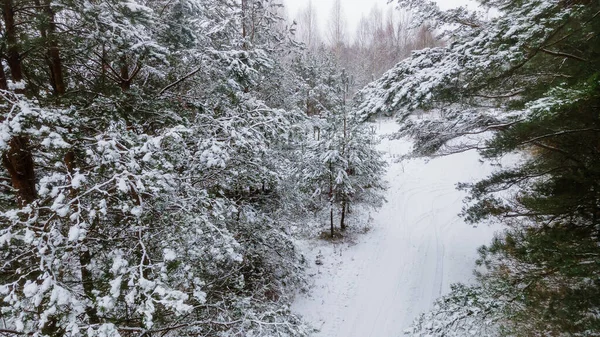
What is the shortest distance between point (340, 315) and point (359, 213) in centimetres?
743

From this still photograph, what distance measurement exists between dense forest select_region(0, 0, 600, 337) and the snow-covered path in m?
2.58

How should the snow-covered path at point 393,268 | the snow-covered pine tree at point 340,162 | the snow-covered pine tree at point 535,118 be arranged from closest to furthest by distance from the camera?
the snow-covered pine tree at point 535,118
the snow-covered path at point 393,268
the snow-covered pine tree at point 340,162

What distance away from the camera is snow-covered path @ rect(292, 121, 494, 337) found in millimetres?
9789

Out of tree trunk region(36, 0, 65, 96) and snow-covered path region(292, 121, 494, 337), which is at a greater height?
tree trunk region(36, 0, 65, 96)

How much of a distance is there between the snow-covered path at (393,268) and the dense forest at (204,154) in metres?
2.58

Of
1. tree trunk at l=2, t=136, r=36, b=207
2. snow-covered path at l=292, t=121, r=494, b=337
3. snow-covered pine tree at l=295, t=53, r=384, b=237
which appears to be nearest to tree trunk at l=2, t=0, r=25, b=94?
tree trunk at l=2, t=136, r=36, b=207

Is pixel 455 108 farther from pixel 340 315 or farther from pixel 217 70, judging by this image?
pixel 340 315

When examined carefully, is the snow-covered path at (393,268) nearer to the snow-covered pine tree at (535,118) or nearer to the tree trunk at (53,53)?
the snow-covered pine tree at (535,118)

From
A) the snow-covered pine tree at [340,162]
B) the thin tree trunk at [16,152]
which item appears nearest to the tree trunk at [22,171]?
the thin tree trunk at [16,152]

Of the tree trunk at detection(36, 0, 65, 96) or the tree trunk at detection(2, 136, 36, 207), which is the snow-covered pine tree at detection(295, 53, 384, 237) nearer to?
the tree trunk at detection(36, 0, 65, 96)

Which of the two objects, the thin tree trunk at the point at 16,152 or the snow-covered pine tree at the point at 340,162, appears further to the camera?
the snow-covered pine tree at the point at 340,162

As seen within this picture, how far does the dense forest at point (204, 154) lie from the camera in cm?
312

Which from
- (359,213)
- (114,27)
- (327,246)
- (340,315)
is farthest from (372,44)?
(114,27)

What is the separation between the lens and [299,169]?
45.2 feet
